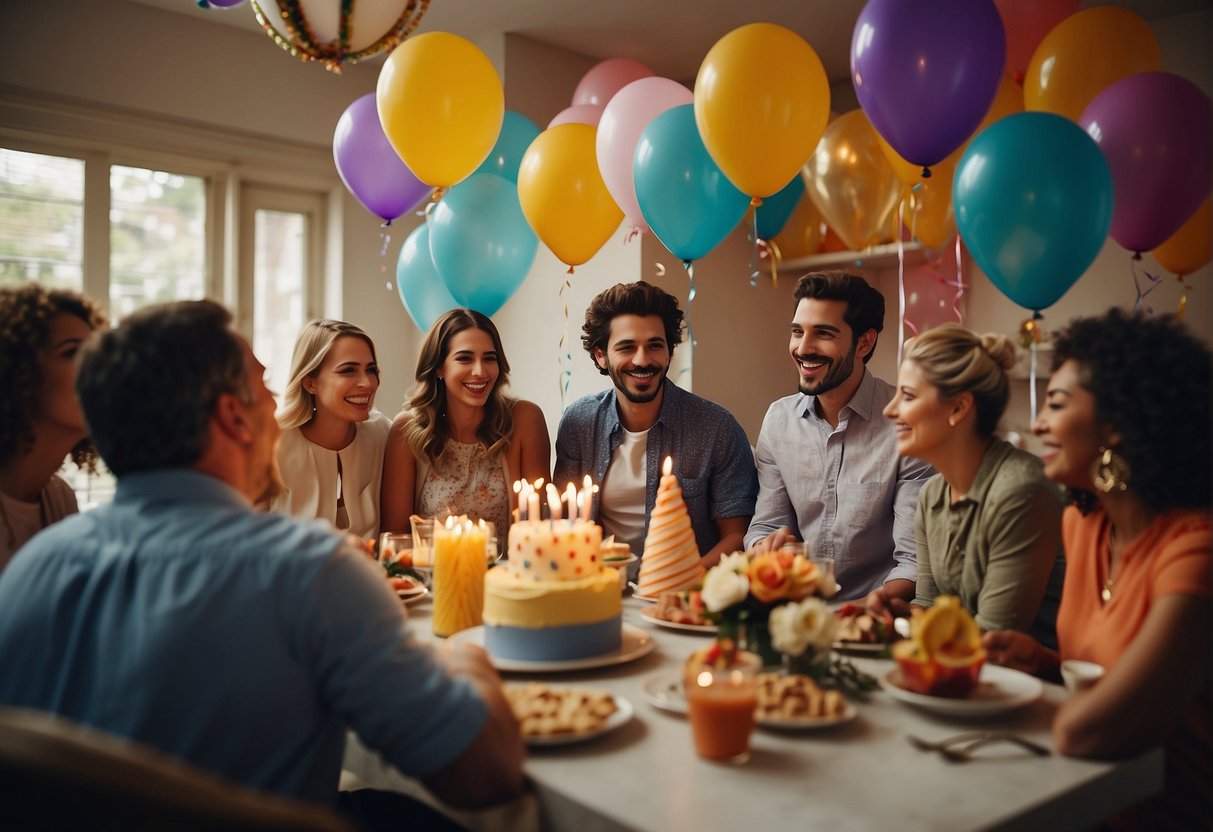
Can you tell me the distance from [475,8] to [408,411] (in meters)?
2.00

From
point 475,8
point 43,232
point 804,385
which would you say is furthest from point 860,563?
point 43,232

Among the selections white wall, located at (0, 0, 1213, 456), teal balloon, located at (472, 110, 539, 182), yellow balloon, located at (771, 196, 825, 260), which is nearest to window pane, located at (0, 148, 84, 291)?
white wall, located at (0, 0, 1213, 456)

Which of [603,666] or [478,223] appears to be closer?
[603,666]

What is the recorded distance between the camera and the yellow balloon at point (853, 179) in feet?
10.3

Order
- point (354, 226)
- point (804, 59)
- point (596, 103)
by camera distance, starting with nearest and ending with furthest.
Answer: point (804, 59)
point (596, 103)
point (354, 226)

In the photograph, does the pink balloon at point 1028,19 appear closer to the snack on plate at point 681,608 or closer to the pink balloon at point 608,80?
the pink balloon at point 608,80

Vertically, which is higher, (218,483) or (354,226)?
(354,226)

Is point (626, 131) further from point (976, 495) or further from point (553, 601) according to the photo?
point (553, 601)

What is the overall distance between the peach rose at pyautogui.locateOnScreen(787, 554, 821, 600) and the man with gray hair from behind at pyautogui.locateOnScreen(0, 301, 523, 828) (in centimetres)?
50

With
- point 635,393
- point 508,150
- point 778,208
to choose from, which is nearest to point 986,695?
point 635,393

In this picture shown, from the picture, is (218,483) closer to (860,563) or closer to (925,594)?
(925,594)

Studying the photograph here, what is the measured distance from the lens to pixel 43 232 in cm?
393

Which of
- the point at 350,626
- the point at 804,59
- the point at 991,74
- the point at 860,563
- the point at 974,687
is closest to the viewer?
the point at 350,626

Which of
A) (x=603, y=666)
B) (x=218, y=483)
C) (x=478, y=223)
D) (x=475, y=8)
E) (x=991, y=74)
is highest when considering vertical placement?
(x=475, y=8)
